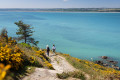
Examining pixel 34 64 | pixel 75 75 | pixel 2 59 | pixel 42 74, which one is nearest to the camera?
pixel 2 59

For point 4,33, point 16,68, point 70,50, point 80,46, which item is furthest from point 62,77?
point 80,46

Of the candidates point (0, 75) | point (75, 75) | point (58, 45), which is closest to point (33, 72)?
point (75, 75)

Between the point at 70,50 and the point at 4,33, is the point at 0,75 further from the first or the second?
the point at 70,50

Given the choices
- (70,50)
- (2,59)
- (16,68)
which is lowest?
(70,50)

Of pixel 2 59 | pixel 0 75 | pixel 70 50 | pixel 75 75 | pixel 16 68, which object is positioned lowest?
pixel 70 50

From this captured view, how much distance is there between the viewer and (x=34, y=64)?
34.7ft

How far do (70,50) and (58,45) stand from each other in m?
6.31

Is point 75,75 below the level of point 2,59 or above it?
below

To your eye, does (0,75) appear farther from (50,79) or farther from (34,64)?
(34,64)

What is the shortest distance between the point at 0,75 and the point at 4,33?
46.6 ft

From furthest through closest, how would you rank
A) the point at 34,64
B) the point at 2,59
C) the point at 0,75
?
the point at 34,64, the point at 2,59, the point at 0,75

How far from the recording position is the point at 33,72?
855 centimetres

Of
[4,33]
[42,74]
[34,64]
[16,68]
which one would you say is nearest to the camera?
[16,68]

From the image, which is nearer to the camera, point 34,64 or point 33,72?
point 33,72
